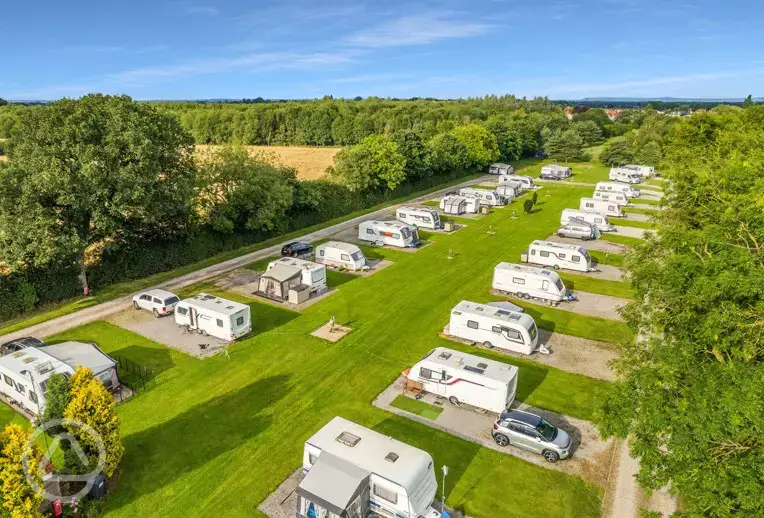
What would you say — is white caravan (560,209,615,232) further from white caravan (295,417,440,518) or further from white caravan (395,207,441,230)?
white caravan (295,417,440,518)

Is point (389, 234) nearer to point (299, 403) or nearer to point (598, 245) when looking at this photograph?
point (598, 245)

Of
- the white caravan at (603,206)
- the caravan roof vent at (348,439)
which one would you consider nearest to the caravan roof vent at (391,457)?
the caravan roof vent at (348,439)

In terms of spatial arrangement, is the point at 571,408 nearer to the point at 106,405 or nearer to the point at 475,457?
the point at 475,457

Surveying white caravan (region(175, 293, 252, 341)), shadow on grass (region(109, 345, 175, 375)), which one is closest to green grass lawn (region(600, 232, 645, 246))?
white caravan (region(175, 293, 252, 341))

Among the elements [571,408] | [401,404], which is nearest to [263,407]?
[401,404]

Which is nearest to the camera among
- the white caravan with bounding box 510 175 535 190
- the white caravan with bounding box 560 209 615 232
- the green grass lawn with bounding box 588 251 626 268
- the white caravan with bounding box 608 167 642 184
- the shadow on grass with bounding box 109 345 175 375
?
the shadow on grass with bounding box 109 345 175 375

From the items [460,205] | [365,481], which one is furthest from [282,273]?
[460,205]
